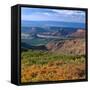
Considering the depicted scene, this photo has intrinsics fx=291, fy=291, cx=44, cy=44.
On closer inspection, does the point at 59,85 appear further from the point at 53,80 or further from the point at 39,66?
the point at 39,66

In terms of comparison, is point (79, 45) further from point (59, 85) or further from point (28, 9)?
point (28, 9)

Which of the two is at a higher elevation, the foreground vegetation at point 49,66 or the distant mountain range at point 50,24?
the distant mountain range at point 50,24

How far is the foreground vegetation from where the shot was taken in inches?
91.9

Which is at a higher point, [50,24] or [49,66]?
[50,24]

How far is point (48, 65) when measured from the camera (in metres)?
2.42

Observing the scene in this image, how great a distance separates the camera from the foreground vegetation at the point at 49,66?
2.33m

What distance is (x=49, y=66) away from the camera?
2424mm

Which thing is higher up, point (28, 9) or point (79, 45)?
point (28, 9)

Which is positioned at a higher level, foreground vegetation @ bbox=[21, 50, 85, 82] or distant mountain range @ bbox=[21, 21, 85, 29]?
distant mountain range @ bbox=[21, 21, 85, 29]

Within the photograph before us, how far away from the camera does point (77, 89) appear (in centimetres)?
255

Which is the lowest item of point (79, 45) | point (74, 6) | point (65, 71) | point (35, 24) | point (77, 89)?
point (77, 89)

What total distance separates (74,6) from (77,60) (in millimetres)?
473

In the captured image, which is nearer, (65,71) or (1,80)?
(1,80)

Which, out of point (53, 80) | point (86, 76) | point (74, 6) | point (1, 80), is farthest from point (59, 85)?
point (74, 6)
